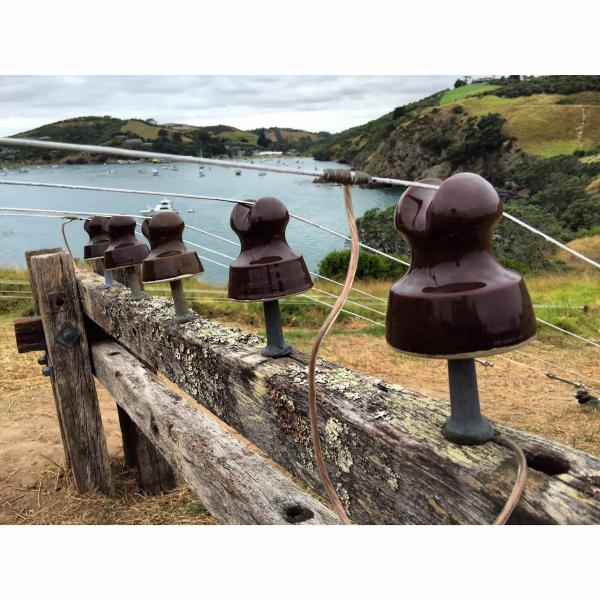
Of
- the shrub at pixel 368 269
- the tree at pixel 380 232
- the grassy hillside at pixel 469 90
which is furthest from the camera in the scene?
the tree at pixel 380 232

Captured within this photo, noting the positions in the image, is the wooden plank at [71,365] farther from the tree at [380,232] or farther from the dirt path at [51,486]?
the tree at [380,232]

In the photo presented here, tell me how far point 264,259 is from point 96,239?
7.01ft

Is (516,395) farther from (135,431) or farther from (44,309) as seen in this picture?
(44,309)

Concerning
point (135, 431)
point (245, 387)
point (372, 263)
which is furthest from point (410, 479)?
point (372, 263)

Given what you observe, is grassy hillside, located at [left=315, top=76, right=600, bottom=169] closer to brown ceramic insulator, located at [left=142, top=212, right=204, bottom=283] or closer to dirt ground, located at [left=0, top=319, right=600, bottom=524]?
dirt ground, located at [left=0, top=319, right=600, bottom=524]

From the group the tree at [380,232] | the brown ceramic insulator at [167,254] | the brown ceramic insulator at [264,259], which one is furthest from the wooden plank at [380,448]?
the tree at [380,232]

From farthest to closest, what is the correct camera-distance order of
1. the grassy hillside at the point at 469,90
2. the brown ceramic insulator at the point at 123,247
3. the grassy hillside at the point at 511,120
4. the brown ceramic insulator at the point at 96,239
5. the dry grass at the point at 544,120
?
the grassy hillside at the point at 469,90 → the dry grass at the point at 544,120 → the grassy hillside at the point at 511,120 → the brown ceramic insulator at the point at 96,239 → the brown ceramic insulator at the point at 123,247

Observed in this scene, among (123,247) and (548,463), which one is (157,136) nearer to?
(123,247)

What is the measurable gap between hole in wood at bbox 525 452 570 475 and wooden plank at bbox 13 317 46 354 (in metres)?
2.80

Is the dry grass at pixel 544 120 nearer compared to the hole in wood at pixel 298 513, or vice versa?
the hole in wood at pixel 298 513

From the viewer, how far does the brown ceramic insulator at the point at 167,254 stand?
1908mm

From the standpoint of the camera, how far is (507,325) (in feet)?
2.43

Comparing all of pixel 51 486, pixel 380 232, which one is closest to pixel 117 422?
pixel 51 486

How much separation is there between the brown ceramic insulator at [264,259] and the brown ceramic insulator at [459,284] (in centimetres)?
67
